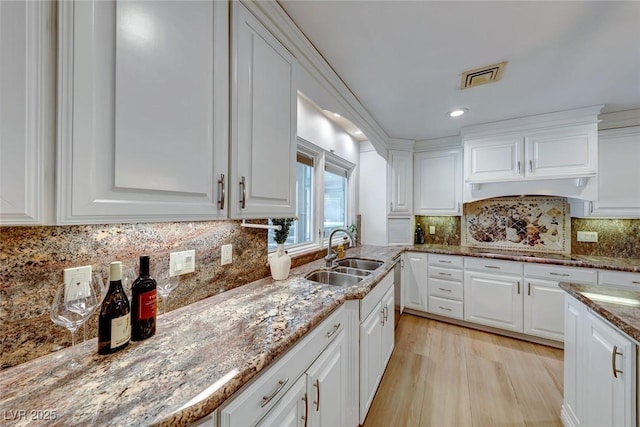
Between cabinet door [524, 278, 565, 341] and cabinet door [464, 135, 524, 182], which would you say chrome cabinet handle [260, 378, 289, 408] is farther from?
cabinet door [464, 135, 524, 182]

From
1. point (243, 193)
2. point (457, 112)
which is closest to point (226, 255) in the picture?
point (243, 193)

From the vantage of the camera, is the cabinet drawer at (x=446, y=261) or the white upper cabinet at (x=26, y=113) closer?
the white upper cabinet at (x=26, y=113)

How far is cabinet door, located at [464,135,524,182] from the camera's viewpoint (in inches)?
105

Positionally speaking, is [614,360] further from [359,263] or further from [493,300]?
[493,300]

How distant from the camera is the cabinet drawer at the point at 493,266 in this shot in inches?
102

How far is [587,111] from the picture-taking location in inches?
91.7

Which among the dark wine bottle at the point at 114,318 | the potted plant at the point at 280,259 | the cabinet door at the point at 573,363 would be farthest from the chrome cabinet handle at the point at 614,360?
the dark wine bottle at the point at 114,318

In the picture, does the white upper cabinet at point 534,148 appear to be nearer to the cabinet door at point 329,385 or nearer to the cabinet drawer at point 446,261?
the cabinet drawer at point 446,261

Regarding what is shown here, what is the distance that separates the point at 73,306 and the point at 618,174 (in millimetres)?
4203

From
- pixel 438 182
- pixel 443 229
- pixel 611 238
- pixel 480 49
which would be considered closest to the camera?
pixel 480 49

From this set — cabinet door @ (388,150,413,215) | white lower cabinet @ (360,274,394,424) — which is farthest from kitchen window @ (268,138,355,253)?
cabinet door @ (388,150,413,215)

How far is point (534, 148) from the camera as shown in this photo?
2.59m

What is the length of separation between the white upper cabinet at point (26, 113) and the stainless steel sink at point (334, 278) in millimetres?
1517

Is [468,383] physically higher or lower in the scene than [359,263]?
lower
